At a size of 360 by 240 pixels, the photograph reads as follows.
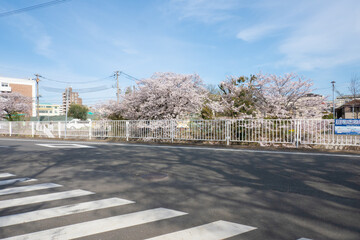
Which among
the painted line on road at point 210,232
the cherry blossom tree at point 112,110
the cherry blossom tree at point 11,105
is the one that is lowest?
the painted line on road at point 210,232

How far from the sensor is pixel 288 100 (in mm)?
13391

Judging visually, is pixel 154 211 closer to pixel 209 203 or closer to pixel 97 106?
pixel 209 203

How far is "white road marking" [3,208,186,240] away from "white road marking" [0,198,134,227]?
557 mm

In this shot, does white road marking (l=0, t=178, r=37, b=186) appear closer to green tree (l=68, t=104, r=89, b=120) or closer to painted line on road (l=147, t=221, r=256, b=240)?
painted line on road (l=147, t=221, r=256, b=240)

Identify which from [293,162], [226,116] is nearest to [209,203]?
[293,162]

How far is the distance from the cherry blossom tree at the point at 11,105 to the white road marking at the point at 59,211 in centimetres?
4021

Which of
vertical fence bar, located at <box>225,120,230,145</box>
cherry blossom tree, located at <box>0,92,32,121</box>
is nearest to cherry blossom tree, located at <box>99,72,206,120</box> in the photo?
vertical fence bar, located at <box>225,120,230,145</box>

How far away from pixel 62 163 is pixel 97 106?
1238 centimetres

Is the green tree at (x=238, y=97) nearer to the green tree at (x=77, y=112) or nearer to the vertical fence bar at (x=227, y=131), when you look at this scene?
the vertical fence bar at (x=227, y=131)

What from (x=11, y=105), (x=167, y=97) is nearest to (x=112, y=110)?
(x=167, y=97)

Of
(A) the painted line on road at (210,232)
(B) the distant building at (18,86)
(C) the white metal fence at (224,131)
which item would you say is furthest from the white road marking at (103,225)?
(B) the distant building at (18,86)

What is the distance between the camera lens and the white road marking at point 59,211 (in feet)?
11.9

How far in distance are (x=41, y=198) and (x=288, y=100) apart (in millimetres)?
12246

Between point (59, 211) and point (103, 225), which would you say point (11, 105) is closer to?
point (59, 211)
